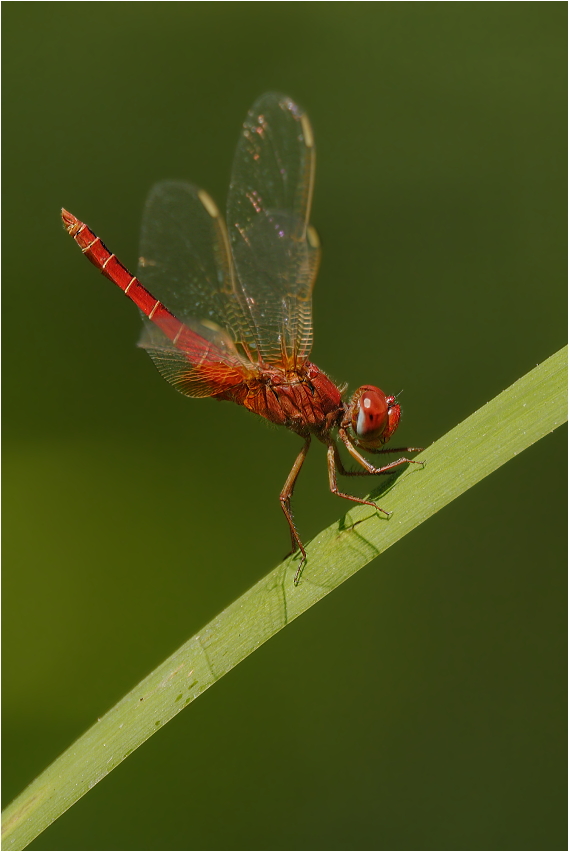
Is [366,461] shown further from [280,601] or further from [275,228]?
[275,228]

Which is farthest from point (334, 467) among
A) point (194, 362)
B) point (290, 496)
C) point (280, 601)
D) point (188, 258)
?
point (188, 258)

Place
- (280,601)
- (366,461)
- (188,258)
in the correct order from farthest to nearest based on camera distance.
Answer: (188,258), (366,461), (280,601)

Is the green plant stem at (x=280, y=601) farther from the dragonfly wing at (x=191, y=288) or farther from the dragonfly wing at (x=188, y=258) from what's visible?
the dragonfly wing at (x=188, y=258)

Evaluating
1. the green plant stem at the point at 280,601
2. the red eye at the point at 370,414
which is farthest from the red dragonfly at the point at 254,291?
the green plant stem at the point at 280,601

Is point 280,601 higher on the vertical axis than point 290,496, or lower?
higher

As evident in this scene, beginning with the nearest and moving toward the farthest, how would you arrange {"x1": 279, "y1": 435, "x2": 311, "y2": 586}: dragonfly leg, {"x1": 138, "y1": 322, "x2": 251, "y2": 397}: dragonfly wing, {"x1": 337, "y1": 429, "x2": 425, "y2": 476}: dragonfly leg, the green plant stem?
the green plant stem, {"x1": 337, "y1": 429, "x2": 425, "y2": 476}: dragonfly leg, {"x1": 279, "y1": 435, "x2": 311, "y2": 586}: dragonfly leg, {"x1": 138, "y1": 322, "x2": 251, "y2": 397}: dragonfly wing

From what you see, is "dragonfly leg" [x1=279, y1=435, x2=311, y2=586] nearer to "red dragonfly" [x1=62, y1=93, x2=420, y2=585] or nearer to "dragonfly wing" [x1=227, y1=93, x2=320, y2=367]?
"red dragonfly" [x1=62, y1=93, x2=420, y2=585]

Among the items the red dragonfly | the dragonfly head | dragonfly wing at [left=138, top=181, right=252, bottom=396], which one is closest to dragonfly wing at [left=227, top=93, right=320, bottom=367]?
the red dragonfly

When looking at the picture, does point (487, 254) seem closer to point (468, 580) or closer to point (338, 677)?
point (468, 580)

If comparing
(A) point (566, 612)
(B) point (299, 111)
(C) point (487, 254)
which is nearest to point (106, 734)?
(B) point (299, 111)
